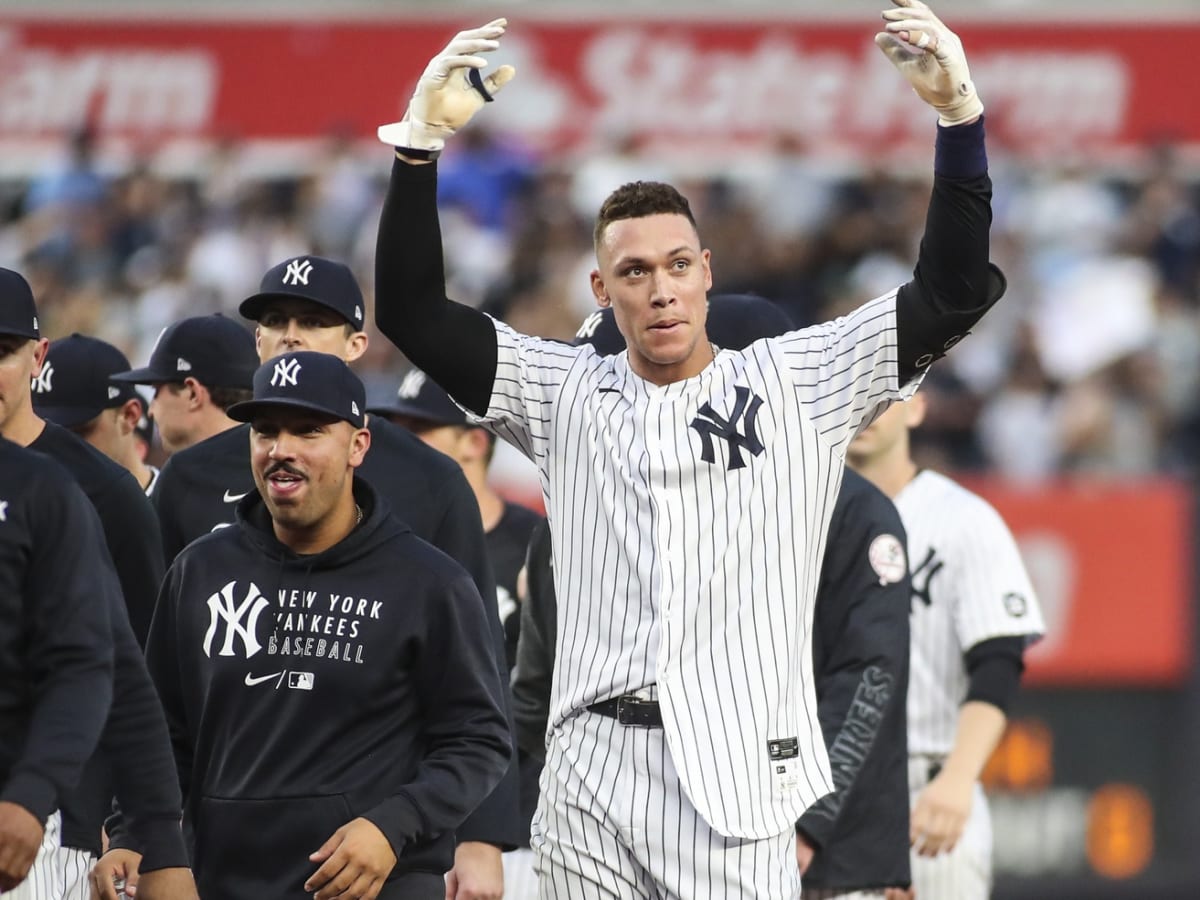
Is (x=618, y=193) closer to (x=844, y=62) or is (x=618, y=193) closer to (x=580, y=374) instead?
(x=580, y=374)

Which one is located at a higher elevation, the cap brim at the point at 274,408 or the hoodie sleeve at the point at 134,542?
the cap brim at the point at 274,408

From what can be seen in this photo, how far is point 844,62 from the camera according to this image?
15.8m

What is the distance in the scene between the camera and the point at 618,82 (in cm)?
1566

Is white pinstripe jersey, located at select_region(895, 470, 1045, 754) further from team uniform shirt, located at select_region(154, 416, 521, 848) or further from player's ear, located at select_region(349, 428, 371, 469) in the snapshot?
player's ear, located at select_region(349, 428, 371, 469)

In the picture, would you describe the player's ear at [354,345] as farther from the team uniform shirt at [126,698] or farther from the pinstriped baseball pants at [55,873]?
the pinstriped baseball pants at [55,873]

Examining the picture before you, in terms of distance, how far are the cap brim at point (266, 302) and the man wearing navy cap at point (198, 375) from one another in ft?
2.07

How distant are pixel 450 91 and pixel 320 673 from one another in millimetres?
1275

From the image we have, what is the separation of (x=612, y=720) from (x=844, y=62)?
11908 mm

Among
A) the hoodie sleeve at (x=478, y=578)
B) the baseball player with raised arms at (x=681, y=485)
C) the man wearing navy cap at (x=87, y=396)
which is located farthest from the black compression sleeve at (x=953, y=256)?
the man wearing navy cap at (x=87, y=396)

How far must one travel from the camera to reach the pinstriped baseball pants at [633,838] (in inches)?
175

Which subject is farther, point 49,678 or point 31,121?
point 31,121

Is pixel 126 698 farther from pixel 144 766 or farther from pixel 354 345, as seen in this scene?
pixel 354 345

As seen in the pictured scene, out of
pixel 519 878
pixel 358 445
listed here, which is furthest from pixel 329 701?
pixel 519 878

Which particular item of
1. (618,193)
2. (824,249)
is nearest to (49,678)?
(618,193)
